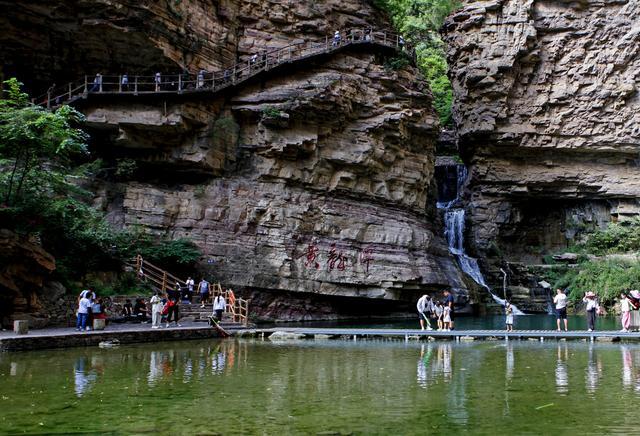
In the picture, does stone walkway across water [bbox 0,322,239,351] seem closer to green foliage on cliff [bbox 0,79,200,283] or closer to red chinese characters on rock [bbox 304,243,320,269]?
green foliage on cliff [bbox 0,79,200,283]

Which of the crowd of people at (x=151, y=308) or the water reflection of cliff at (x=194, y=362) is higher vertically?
the crowd of people at (x=151, y=308)

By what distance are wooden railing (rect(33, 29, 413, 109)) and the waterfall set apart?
14.1 m

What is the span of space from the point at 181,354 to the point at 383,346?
6283 millimetres

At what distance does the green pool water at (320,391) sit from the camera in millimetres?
8375

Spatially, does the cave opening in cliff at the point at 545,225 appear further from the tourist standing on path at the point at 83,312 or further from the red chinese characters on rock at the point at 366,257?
the tourist standing on path at the point at 83,312

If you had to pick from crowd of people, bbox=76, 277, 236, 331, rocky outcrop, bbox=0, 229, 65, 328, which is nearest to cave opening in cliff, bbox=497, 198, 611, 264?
crowd of people, bbox=76, 277, 236, 331

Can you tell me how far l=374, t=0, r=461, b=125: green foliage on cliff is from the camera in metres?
57.1

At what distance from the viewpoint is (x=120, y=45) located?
3225 centimetres

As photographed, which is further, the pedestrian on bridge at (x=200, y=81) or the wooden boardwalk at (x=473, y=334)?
the pedestrian on bridge at (x=200, y=81)

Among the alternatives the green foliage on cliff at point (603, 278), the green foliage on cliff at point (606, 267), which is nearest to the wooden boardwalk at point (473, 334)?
the green foliage on cliff at point (603, 278)

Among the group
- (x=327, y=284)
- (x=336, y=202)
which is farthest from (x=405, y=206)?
(x=327, y=284)

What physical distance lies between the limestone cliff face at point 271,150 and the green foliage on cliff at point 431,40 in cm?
1955

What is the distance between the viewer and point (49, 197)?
25719 millimetres

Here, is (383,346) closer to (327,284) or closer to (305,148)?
(327,284)
